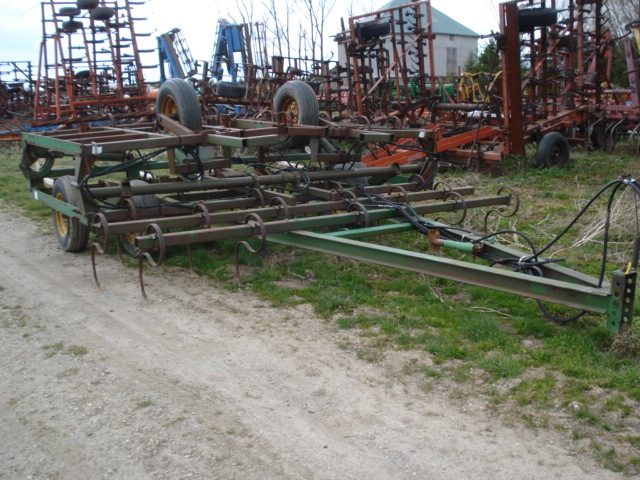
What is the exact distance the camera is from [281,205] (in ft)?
20.9

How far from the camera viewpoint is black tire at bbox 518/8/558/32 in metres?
12.0

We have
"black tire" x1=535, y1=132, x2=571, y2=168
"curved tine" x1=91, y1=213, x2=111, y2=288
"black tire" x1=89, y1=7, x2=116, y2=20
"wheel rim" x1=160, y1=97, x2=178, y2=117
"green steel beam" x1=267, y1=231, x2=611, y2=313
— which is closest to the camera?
"green steel beam" x1=267, y1=231, x2=611, y2=313

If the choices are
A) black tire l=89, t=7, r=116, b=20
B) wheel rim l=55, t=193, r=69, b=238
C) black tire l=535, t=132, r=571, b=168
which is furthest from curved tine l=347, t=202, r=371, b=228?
black tire l=89, t=7, r=116, b=20

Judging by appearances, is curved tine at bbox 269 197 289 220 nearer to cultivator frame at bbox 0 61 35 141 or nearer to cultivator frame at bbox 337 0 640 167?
cultivator frame at bbox 337 0 640 167

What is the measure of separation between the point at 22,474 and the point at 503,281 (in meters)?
3.07

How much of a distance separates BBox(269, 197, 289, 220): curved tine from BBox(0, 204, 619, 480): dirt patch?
3.46ft

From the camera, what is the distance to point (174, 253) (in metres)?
7.41

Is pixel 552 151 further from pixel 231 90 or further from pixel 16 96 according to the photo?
pixel 16 96

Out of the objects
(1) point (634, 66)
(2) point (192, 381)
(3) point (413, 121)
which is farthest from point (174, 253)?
(1) point (634, 66)

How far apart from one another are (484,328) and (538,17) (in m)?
9.15

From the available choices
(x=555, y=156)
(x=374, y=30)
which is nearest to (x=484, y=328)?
(x=555, y=156)

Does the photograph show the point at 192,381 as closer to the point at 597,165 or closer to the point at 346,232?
the point at 346,232

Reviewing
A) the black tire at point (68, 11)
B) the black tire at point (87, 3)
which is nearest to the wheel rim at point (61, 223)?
the black tire at point (87, 3)

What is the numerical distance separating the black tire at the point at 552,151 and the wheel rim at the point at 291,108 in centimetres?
565
